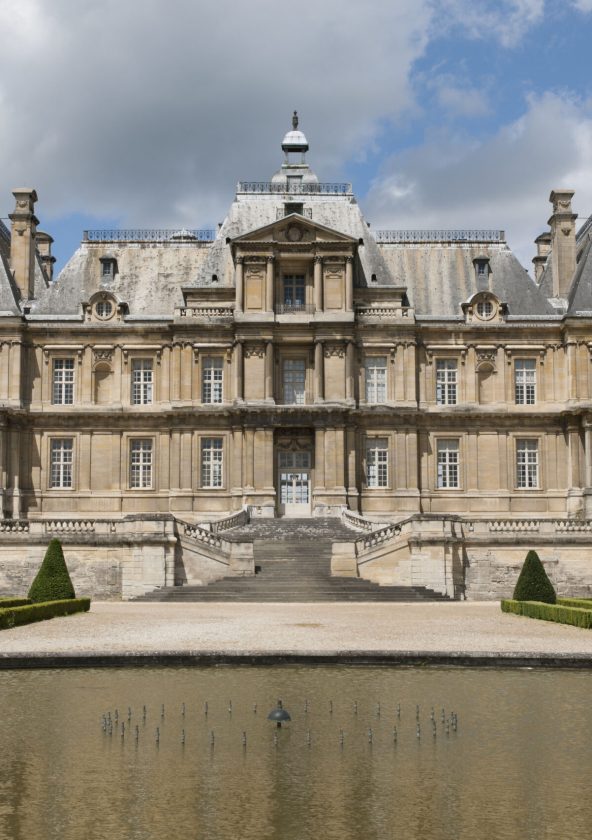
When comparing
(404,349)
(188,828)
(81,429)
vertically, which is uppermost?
(404,349)

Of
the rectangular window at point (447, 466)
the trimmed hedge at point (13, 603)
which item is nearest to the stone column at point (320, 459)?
the rectangular window at point (447, 466)

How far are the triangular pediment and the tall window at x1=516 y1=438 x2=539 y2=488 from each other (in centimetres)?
1096

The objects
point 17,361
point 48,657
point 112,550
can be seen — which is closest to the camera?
point 48,657

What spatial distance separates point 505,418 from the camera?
153ft

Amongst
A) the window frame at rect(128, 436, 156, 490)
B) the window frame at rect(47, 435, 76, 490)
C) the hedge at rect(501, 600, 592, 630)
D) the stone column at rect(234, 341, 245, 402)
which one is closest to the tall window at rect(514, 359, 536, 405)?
the stone column at rect(234, 341, 245, 402)

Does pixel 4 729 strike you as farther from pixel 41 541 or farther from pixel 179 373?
pixel 179 373

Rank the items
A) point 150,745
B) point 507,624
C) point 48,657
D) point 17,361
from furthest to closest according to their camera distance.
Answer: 1. point 17,361
2. point 507,624
3. point 48,657
4. point 150,745

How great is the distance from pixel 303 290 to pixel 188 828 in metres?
38.0

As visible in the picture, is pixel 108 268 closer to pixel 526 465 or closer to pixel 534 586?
pixel 526 465

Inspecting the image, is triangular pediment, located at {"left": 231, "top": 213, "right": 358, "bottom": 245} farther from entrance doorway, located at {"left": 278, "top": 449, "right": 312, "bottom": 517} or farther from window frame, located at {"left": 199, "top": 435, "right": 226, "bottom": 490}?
entrance doorway, located at {"left": 278, "top": 449, "right": 312, "bottom": 517}

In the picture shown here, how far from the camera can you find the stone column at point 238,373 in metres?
45.1

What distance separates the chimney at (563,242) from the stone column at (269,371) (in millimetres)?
13120

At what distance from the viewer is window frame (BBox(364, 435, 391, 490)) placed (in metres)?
46.0

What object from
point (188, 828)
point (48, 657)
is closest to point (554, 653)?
point (48, 657)
